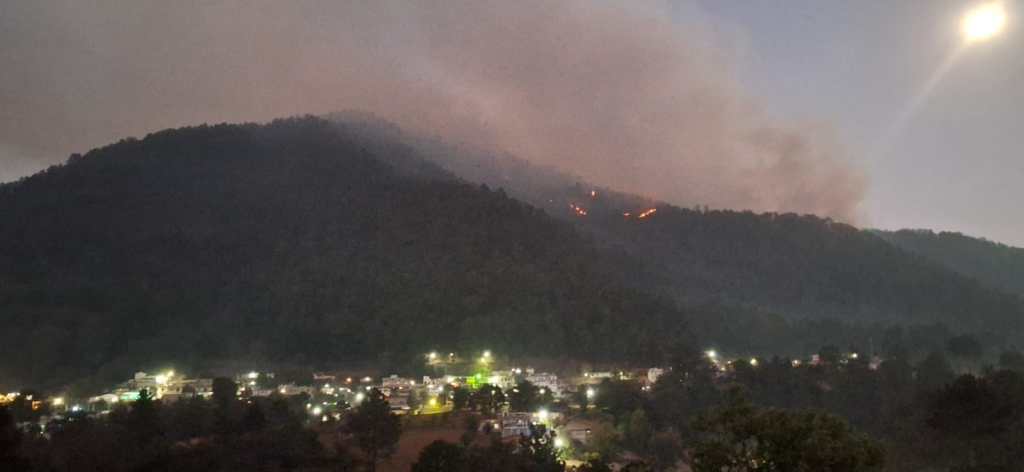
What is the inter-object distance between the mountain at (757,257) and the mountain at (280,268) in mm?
12379

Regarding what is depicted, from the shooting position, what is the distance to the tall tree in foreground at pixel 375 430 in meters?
21.6

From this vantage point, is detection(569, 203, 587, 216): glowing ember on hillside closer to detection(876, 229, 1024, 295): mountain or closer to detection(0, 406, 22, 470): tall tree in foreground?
detection(876, 229, 1024, 295): mountain

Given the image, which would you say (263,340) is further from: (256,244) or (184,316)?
(256,244)

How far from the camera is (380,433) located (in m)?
21.9

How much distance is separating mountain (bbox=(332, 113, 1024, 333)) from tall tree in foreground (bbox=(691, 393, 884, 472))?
185 ft

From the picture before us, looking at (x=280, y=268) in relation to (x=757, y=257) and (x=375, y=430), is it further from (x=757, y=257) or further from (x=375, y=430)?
(x=757, y=257)

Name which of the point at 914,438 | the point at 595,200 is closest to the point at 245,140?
the point at 595,200

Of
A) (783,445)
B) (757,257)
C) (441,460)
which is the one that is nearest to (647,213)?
(757,257)

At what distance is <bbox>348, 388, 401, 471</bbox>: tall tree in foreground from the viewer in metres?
21.6

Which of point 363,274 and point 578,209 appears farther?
point 578,209

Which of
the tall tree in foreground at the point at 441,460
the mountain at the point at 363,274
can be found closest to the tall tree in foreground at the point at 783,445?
the tall tree in foreground at the point at 441,460

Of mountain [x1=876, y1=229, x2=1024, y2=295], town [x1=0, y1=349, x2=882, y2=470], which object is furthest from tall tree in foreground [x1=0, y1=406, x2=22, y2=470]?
mountain [x1=876, y1=229, x2=1024, y2=295]

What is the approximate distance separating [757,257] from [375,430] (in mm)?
68767

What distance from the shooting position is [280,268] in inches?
2235
